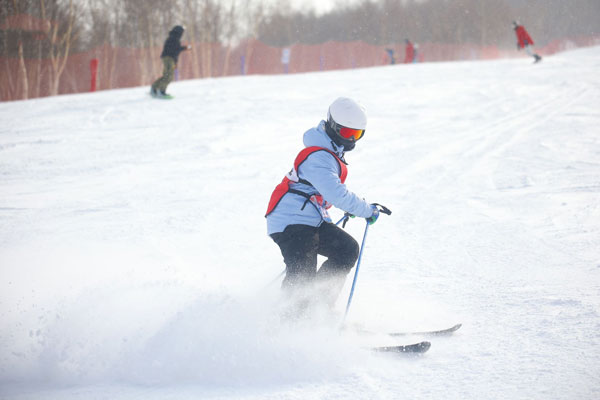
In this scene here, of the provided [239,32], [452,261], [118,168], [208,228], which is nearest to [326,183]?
[452,261]

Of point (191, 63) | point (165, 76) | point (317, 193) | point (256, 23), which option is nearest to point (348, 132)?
point (317, 193)

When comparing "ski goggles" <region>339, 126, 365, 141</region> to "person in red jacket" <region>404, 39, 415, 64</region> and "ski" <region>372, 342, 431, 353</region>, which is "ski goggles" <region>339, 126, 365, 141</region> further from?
"person in red jacket" <region>404, 39, 415, 64</region>

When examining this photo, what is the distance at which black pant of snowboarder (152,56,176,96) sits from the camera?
40.1 ft

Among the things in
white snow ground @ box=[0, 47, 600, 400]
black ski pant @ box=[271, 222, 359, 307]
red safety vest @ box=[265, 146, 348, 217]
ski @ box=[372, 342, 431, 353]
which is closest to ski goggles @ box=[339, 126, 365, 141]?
red safety vest @ box=[265, 146, 348, 217]

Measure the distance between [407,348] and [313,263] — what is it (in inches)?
32.3

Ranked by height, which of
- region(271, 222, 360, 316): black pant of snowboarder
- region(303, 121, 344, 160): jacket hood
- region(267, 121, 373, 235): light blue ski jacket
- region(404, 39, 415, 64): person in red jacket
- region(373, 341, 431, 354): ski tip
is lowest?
region(373, 341, 431, 354): ski tip

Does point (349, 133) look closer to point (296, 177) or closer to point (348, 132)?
point (348, 132)

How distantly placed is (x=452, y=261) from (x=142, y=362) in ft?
9.82

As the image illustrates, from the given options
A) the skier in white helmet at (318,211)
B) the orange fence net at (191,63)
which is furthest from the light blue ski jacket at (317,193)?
the orange fence net at (191,63)

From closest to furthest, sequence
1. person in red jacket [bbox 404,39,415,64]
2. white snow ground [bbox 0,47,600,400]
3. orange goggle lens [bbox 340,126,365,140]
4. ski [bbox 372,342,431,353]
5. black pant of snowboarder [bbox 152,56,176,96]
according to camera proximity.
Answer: white snow ground [bbox 0,47,600,400], ski [bbox 372,342,431,353], orange goggle lens [bbox 340,126,365,140], black pant of snowboarder [bbox 152,56,176,96], person in red jacket [bbox 404,39,415,64]

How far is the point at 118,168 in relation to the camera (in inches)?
302

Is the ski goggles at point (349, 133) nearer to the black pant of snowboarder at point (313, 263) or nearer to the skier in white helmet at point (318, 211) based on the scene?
the skier in white helmet at point (318, 211)

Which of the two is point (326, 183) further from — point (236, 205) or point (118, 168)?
point (118, 168)

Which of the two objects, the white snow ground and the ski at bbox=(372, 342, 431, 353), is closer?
the white snow ground
